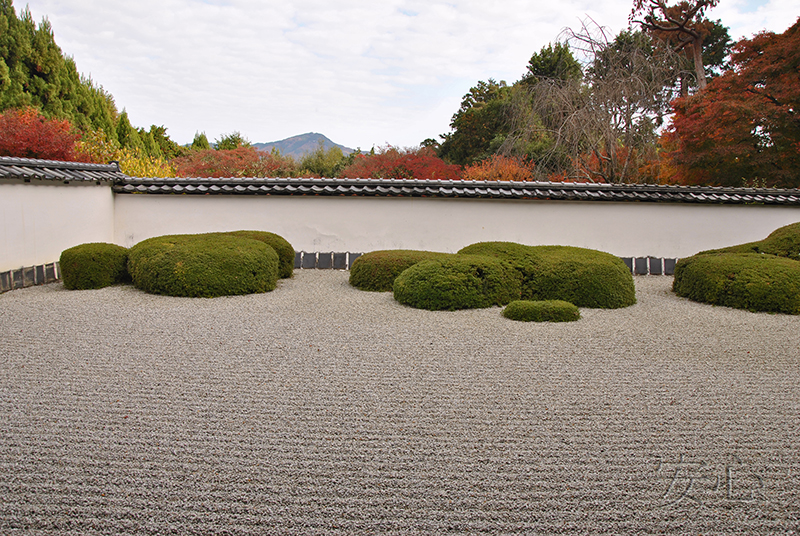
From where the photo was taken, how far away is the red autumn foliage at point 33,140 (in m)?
12.0

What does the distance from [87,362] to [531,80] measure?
26506mm

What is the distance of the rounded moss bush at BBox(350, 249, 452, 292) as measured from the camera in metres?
7.24

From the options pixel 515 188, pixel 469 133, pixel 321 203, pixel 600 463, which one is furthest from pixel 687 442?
pixel 469 133

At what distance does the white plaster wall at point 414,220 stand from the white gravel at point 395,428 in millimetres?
4611

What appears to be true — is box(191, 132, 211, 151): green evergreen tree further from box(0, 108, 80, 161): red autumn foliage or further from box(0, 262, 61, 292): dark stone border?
box(0, 262, 61, 292): dark stone border

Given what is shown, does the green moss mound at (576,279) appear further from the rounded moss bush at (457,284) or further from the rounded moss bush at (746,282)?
the rounded moss bush at (746,282)

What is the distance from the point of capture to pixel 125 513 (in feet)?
6.77

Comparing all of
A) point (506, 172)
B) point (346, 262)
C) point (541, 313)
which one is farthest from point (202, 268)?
point (506, 172)

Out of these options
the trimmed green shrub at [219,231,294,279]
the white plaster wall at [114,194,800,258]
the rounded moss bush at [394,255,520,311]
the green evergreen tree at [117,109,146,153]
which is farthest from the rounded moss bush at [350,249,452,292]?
the green evergreen tree at [117,109,146,153]

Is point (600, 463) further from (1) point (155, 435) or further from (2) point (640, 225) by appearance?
(2) point (640, 225)

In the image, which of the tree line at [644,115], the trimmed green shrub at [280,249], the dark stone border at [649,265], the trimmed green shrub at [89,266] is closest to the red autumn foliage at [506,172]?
the tree line at [644,115]

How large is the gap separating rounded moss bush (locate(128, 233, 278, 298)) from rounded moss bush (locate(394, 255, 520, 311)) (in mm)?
2020

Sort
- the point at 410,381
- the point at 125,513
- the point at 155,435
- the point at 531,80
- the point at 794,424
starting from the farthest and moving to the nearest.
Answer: the point at 531,80 → the point at 410,381 → the point at 794,424 → the point at 155,435 → the point at 125,513

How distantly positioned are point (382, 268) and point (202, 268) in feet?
8.02
